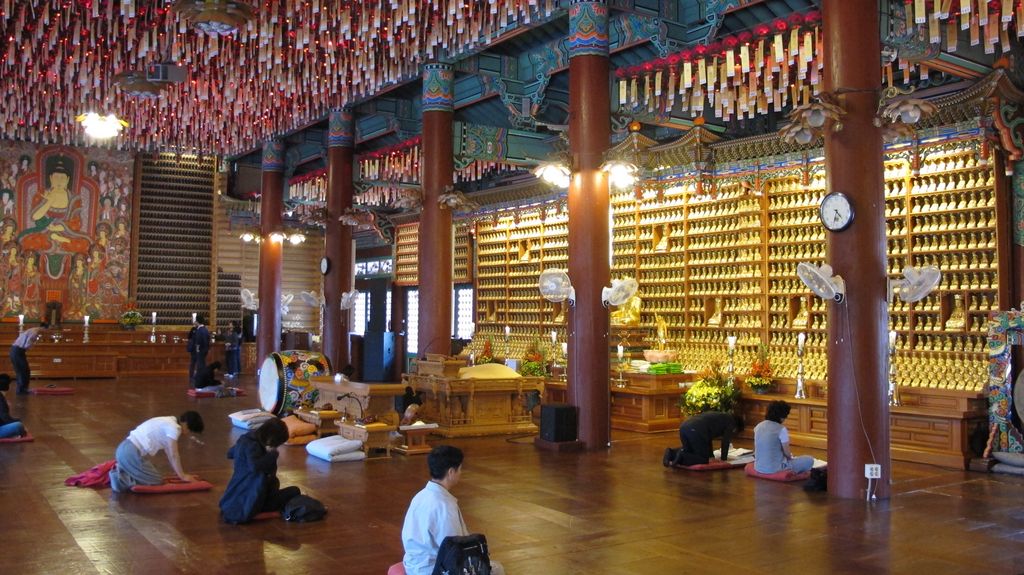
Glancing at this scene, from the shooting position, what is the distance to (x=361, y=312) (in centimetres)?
2445

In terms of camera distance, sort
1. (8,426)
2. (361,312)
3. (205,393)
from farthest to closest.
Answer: (361,312)
(205,393)
(8,426)

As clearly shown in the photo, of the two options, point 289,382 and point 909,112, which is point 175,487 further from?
point 909,112

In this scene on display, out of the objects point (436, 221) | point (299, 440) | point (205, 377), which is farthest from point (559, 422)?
point (205, 377)

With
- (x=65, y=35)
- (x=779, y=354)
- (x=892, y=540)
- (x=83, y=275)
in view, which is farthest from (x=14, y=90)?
(x=892, y=540)

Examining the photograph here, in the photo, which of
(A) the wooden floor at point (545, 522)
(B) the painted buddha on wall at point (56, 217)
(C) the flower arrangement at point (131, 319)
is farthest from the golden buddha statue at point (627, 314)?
(B) the painted buddha on wall at point (56, 217)

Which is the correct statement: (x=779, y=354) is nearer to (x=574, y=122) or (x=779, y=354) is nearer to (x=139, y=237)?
(x=574, y=122)

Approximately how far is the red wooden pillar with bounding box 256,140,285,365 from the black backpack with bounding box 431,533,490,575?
16.1 meters

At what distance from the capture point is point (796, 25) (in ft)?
29.2

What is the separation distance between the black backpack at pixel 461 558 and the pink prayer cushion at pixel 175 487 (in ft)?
13.1

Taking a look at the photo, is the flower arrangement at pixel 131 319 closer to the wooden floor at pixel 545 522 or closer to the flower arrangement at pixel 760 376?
the wooden floor at pixel 545 522

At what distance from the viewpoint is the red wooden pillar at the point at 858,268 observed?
709cm

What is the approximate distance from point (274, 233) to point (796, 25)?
13182mm

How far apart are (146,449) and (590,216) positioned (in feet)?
17.9

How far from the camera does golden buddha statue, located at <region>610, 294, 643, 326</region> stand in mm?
13883
